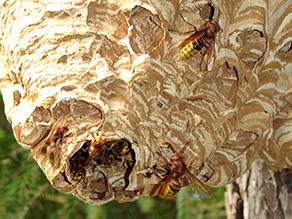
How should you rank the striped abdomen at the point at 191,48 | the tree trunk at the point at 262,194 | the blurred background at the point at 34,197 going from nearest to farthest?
the striped abdomen at the point at 191,48 → the tree trunk at the point at 262,194 → the blurred background at the point at 34,197

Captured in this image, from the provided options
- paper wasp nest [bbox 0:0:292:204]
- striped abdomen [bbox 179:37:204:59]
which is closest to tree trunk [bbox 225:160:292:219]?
paper wasp nest [bbox 0:0:292:204]

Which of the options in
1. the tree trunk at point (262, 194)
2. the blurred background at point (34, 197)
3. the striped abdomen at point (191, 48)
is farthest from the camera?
the blurred background at point (34, 197)

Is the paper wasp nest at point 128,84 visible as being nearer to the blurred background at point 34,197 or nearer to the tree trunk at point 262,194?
the tree trunk at point 262,194

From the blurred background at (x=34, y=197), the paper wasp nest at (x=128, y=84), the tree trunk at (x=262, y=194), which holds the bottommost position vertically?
the blurred background at (x=34, y=197)

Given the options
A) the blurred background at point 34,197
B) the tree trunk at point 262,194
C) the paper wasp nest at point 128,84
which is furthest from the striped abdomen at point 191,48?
the blurred background at point 34,197

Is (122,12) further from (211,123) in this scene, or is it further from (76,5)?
(211,123)

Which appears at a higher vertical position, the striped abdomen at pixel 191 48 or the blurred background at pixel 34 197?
the striped abdomen at pixel 191 48
